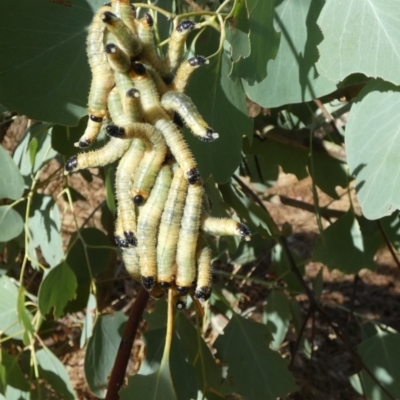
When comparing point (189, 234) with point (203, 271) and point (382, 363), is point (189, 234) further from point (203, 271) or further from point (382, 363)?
point (382, 363)

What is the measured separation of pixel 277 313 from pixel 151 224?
151cm

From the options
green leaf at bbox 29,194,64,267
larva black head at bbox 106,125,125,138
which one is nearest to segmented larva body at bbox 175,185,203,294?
larva black head at bbox 106,125,125,138

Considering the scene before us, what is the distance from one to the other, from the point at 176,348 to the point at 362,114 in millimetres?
745

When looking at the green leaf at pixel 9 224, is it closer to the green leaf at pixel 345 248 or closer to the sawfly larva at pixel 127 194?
the green leaf at pixel 345 248

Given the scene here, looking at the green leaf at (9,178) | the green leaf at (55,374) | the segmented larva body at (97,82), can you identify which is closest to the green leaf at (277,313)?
the green leaf at (55,374)

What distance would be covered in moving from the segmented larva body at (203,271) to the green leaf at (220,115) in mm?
447

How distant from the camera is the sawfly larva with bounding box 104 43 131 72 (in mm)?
696

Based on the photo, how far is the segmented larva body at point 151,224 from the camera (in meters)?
0.71

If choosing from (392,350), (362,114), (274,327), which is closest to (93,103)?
(362,114)

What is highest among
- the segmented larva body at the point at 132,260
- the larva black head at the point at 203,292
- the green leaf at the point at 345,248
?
the larva black head at the point at 203,292

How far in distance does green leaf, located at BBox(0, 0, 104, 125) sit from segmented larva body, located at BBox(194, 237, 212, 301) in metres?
0.43

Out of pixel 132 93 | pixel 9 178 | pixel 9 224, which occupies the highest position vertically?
pixel 132 93

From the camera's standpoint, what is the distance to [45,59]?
104 centimetres

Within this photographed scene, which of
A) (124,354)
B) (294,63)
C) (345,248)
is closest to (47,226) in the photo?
(124,354)
